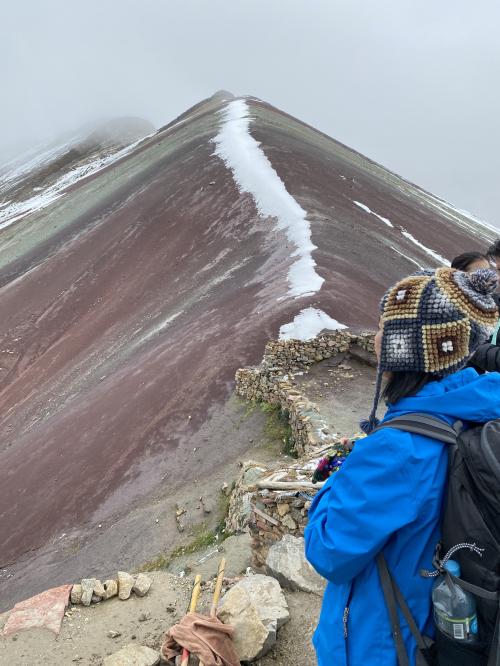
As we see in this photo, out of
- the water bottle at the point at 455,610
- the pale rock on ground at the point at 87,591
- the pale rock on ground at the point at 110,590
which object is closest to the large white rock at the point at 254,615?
the pale rock on ground at the point at 110,590

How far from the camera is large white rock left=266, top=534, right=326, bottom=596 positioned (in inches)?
199

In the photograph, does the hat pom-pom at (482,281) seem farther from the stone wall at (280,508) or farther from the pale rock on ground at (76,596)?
the pale rock on ground at (76,596)

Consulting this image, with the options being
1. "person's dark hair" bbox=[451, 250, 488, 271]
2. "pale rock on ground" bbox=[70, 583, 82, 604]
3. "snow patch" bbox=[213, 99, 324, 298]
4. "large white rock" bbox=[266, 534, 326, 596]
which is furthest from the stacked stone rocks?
"snow patch" bbox=[213, 99, 324, 298]

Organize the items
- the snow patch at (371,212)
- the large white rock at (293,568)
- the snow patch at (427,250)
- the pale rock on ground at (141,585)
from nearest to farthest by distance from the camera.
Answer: the large white rock at (293,568), the pale rock on ground at (141,585), the snow patch at (427,250), the snow patch at (371,212)

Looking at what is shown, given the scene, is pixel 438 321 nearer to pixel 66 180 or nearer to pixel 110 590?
pixel 110 590

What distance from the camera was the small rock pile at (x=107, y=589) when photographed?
19.0ft

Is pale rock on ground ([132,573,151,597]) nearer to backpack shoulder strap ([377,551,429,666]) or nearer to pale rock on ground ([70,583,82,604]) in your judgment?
pale rock on ground ([70,583,82,604])

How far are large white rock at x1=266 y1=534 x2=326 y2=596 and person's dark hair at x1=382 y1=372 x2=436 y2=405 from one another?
3.23 m

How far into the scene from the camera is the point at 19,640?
17.7 feet

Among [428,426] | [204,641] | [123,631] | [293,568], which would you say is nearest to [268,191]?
[293,568]

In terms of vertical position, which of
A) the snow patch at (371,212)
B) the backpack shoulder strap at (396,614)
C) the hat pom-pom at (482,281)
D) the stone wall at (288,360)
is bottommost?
the snow patch at (371,212)

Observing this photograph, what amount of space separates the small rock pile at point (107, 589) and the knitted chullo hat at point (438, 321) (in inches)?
185

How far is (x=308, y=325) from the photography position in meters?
12.5

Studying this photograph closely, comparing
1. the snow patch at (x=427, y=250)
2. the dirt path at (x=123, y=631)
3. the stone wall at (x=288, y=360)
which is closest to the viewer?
the dirt path at (x=123, y=631)
